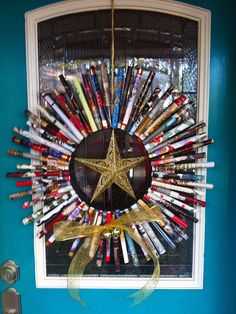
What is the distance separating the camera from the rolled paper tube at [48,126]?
0.96 m

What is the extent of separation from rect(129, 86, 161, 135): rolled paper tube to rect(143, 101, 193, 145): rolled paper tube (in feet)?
0.18

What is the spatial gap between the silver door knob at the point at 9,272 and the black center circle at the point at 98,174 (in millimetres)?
373

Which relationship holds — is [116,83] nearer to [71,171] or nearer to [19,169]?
[71,171]

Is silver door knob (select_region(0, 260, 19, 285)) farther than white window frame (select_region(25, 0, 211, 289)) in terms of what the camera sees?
Yes

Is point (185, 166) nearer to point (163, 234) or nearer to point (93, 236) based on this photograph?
point (163, 234)

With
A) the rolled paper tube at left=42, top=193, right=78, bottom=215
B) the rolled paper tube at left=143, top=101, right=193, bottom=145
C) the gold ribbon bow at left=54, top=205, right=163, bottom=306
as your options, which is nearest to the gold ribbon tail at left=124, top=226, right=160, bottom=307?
the gold ribbon bow at left=54, top=205, right=163, bottom=306

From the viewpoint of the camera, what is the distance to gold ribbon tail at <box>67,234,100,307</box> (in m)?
0.93

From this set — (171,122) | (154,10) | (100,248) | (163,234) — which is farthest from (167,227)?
(154,10)

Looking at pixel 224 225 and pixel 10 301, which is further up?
pixel 224 225

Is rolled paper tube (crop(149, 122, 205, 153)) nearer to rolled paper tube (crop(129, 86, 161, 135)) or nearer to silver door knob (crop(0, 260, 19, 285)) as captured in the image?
rolled paper tube (crop(129, 86, 161, 135))

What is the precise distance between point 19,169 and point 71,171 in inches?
7.5

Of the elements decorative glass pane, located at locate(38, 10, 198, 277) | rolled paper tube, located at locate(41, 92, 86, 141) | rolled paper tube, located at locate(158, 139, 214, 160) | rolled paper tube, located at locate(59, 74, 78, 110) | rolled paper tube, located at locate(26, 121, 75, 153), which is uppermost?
decorative glass pane, located at locate(38, 10, 198, 277)

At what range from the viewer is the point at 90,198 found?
3.26 ft

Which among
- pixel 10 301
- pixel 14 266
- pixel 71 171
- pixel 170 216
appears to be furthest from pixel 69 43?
pixel 10 301
